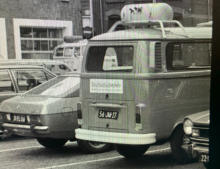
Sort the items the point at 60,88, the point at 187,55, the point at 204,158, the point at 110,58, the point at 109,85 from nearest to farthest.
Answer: the point at 204,158, the point at 187,55, the point at 109,85, the point at 110,58, the point at 60,88

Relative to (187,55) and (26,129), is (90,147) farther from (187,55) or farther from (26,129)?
(187,55)

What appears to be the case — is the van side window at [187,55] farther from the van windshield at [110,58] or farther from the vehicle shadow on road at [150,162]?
the vehicle shadow on road at [150,162]

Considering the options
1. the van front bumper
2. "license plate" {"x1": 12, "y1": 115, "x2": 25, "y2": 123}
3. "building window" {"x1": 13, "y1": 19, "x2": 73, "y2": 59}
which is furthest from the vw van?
"license plate" {"x1": 12, "y1": 115, "x2": 25, "y2": 123}

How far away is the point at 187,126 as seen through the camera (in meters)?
2.34

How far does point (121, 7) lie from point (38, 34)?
1.72ft

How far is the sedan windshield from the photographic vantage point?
10.1 ft

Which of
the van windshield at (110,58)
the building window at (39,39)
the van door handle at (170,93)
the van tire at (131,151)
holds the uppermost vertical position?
the building window at (39,39)

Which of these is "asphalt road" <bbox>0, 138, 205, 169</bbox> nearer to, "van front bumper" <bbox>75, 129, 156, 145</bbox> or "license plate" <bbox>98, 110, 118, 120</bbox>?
"van front bumper" <bbox>75, 129, 156, 145</bbox>

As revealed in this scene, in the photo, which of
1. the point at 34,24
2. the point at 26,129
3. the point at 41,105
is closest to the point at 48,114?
the point at 41,105

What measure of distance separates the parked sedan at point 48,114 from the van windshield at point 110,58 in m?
0.35

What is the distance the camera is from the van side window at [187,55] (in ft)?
7.19

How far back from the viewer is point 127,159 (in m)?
2.84

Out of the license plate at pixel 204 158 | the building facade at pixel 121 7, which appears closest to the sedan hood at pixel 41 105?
the building facade at pixel 121 7

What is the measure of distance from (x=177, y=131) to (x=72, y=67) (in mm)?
1754
